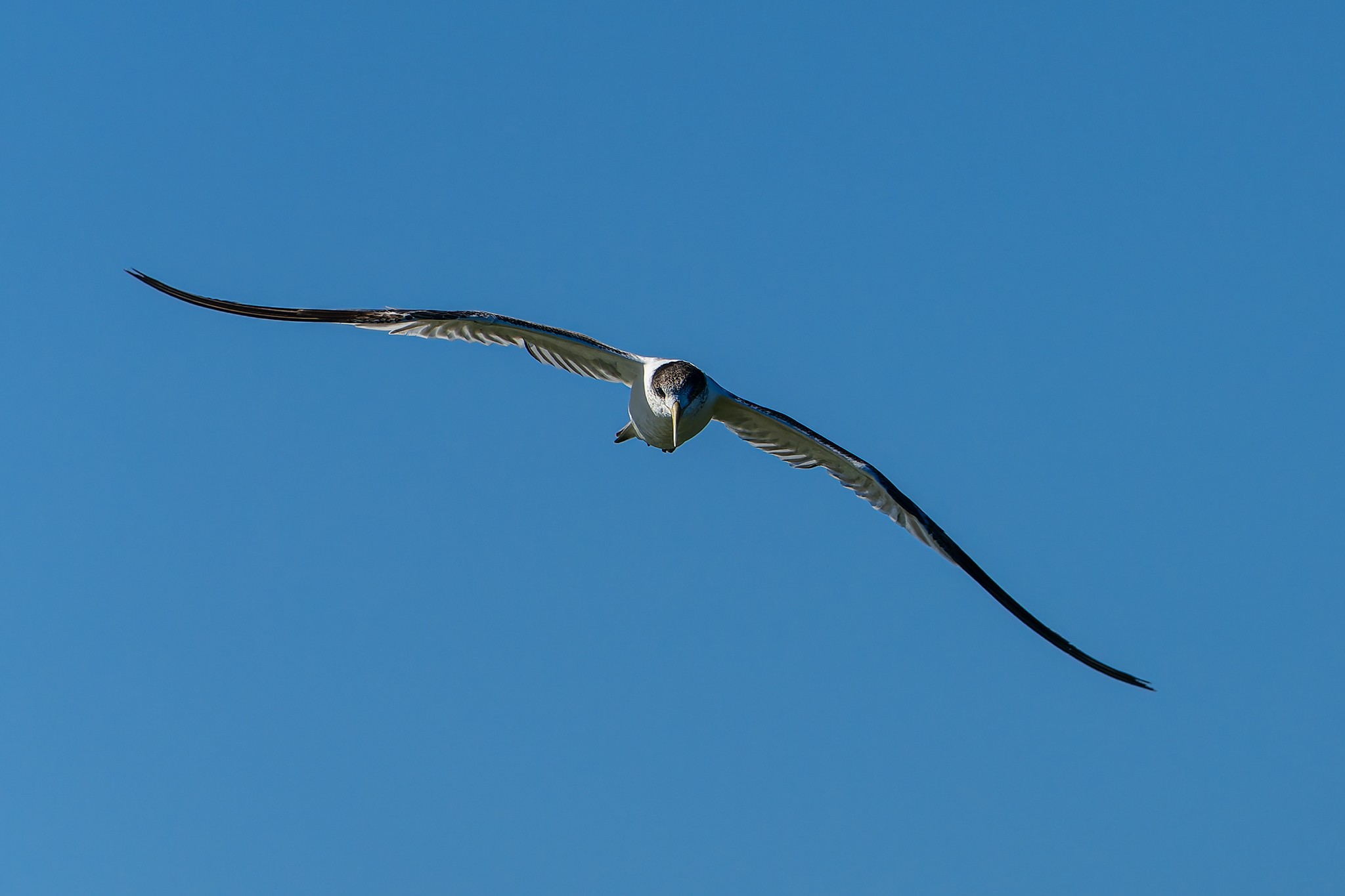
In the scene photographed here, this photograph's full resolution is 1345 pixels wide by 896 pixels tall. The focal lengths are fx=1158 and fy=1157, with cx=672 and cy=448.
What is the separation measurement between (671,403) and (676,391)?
0.71 ft

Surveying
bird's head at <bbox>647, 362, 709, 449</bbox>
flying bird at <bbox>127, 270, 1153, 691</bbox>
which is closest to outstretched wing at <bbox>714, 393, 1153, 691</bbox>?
flying bird at <bbox>127, 270, 1153, 691</bbox>

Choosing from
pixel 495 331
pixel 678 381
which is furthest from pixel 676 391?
pixel 495 331

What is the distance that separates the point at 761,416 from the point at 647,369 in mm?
2463

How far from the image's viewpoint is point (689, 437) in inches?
757

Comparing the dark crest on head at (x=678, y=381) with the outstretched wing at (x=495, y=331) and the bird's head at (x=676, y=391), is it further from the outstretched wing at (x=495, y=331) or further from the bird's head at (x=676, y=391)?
the outstretched wing at (x=495, y=331)

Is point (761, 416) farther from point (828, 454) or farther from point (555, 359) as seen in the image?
point (555, 359)

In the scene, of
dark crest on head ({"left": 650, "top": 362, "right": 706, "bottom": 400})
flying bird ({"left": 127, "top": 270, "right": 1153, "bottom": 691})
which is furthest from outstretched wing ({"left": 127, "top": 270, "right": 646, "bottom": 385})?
dark crest on head ({"left": 650, "top": 362, "right": 706, "bottom": 400})

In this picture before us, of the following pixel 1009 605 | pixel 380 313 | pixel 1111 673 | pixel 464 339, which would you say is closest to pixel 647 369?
pixel 464 339

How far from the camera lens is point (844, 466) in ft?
67.3

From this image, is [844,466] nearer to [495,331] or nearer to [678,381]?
[678,381]

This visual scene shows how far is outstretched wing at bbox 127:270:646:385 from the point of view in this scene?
18.2 meters

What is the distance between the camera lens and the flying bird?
704 inches

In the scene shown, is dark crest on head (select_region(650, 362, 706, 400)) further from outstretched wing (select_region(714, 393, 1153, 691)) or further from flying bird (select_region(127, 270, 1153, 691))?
outstretched wing (select_region(714, 393, 1153, 691))

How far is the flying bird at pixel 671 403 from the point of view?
1788 centimetres
